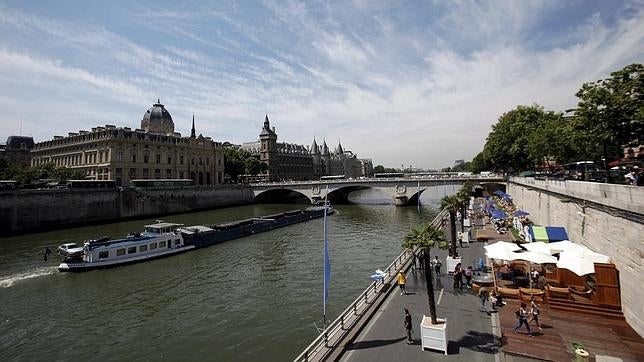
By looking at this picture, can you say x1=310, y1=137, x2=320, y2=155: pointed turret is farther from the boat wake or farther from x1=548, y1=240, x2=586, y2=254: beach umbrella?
x1=548, y1=240, x2=586, y2=254: beach umbrella

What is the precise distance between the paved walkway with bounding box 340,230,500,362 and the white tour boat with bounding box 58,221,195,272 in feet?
86.9

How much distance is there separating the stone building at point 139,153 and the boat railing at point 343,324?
82.2m

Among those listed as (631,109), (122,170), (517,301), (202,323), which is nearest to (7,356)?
(202,323)

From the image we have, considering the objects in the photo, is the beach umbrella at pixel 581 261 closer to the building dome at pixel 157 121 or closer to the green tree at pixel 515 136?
the green tree at pixel 515 136

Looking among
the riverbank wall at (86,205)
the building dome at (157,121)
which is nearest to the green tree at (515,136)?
the riverbank wall at (86,205)

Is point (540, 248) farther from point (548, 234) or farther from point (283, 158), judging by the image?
point (283, 158)

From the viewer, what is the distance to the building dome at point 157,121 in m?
110

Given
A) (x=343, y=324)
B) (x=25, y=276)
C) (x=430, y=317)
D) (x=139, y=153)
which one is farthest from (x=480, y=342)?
(x=139, y=153)

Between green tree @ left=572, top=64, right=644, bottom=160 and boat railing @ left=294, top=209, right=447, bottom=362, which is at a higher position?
green tree @ left=572, top=64, right=644, bottom=160

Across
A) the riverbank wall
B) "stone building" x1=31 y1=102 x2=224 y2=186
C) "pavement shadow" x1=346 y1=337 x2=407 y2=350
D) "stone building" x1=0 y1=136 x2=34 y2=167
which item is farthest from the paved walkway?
"stone building" x1=0 y1=136 x2=34 y2=167

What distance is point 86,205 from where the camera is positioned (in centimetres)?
6269

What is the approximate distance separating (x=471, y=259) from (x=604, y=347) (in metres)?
13.3

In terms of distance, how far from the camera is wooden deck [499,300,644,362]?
12.8 meters

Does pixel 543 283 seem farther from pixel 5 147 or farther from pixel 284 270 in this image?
pixel 5 147
